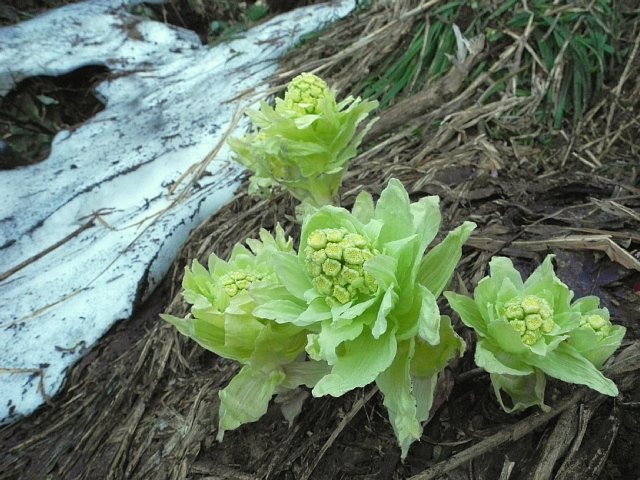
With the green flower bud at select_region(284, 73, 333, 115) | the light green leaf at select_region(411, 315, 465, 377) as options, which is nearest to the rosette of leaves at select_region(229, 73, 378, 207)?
the green flower bud at select_region(284, 73, 333, 115)

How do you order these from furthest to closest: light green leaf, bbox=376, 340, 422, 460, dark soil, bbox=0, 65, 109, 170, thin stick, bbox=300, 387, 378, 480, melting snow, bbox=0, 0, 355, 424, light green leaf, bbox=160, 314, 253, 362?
dark soil, bbox=0, 65, 109, 170 < melting snow, bbox=0, 0, 355, 424 < thin stick, bbox=300, 387, 378, 480 < light green leaf, bbox=160, 314, 253, 362 < light green leaf, bbox=376, 340, 422, 460

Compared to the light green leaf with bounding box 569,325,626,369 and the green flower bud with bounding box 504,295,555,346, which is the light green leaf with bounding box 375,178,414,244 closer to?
the green flower bud with bounding box 504,295,555,346

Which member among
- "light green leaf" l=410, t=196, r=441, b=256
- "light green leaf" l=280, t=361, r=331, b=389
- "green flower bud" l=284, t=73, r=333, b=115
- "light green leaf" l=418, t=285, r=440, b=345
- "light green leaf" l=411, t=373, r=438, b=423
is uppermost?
"green flower bud" l=284, t=73, r=333, b=115

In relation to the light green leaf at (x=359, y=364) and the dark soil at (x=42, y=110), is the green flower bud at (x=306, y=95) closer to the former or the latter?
the light green leaf at (x=359, y=364)

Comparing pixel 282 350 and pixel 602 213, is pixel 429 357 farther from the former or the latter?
pixel 602 213

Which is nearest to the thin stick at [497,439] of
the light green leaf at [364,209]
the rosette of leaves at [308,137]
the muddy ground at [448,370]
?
the muddy ground at [448,370]

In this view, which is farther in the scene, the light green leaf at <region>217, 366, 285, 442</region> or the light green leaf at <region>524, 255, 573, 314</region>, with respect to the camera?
the light green leaf at <region>217, 366, 285, 442</region>

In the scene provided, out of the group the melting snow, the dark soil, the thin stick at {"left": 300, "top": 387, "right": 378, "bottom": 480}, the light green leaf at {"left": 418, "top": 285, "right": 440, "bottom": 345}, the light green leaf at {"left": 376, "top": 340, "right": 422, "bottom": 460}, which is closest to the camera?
the light green leaf at {"left": 418, "top": 285, "right": 440, "bottom": 345}

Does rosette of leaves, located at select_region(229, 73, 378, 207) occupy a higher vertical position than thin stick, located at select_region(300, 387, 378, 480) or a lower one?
higher
